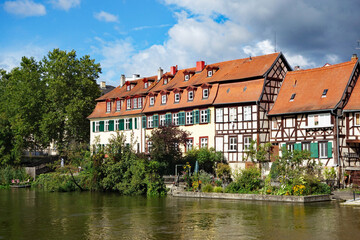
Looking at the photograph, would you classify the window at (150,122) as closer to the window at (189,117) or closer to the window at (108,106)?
the window at (189,117)

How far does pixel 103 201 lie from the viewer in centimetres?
3553

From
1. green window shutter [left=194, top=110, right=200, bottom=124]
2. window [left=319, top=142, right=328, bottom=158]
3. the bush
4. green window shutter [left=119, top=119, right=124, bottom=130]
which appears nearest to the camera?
the bush

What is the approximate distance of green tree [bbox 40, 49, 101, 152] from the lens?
5812cm

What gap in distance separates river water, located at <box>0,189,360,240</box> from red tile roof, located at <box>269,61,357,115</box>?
426 inches

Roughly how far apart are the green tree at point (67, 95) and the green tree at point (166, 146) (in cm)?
1920

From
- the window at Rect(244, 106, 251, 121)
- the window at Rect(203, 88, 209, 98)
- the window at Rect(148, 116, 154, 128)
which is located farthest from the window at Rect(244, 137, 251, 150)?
the window at Rect(148, 116, 154, 128)

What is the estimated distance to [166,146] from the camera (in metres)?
41.6

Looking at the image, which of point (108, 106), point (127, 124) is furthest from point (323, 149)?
point (108, 106)

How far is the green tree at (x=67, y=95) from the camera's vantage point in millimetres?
58125

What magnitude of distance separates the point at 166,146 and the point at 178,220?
17.2 m

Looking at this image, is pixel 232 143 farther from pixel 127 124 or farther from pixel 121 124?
pixel 121 124

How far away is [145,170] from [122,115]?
56.2 feet

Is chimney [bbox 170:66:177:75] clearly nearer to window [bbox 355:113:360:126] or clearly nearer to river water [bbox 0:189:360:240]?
river water [bbox 0:189:360:240]

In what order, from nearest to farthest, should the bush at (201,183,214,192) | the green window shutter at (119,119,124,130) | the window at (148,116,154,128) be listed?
1. the bush at (201,183,214,192)
2. the window at (148,116,154,128)
3. the green window shutter at (119,119,124,130)
